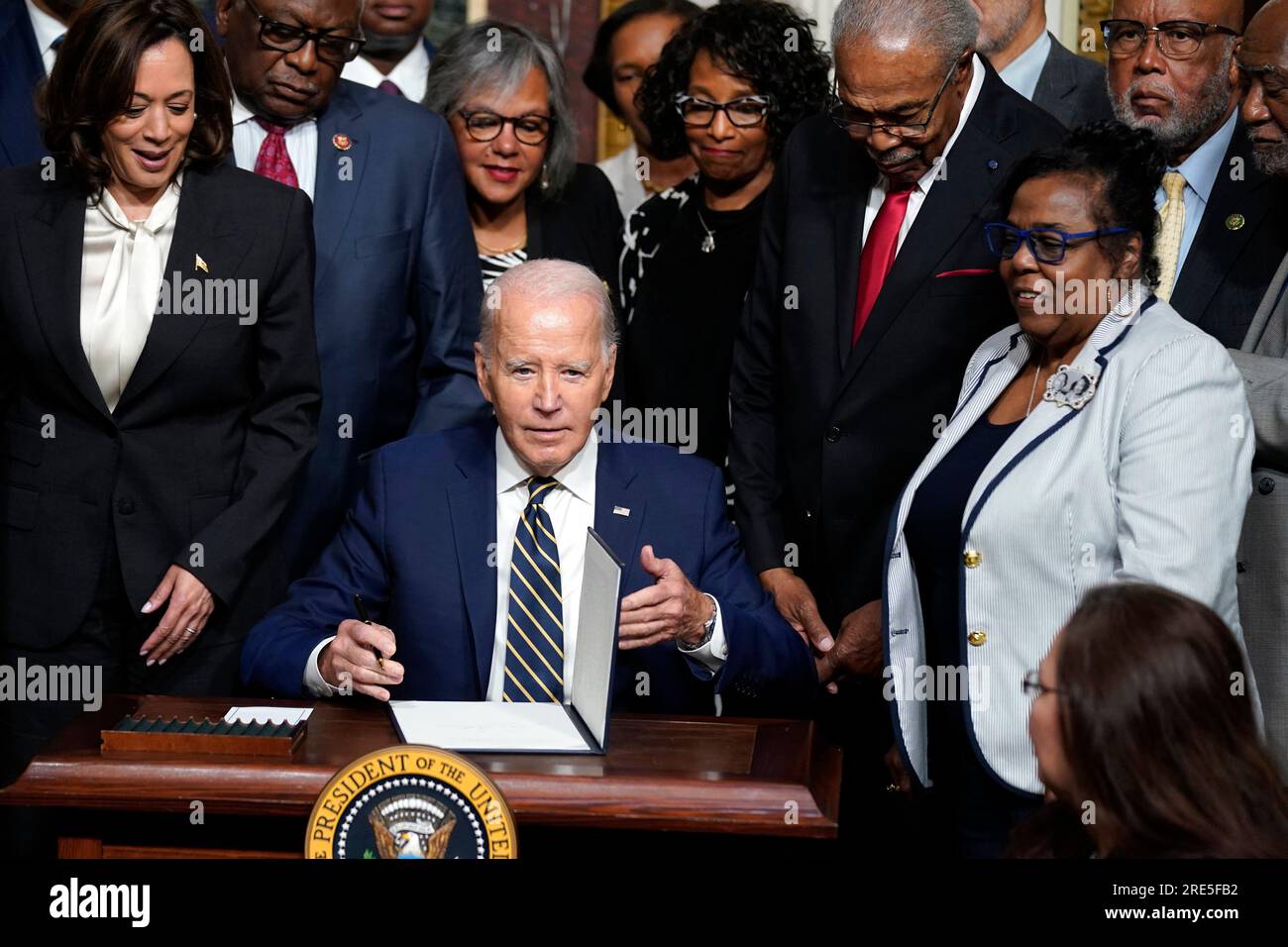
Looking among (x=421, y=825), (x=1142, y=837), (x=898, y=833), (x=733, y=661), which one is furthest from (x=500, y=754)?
(x=898, y=833)

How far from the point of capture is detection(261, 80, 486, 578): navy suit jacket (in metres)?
3.98

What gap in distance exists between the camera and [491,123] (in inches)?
174

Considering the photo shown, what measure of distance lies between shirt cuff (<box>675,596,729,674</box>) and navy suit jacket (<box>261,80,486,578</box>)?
3.51 ft

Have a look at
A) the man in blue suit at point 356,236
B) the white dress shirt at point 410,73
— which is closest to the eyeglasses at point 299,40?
the man in blue suit at point 356,236

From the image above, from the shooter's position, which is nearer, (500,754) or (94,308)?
(500,754)

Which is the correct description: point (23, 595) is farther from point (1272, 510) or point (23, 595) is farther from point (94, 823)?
point (1272, 510)

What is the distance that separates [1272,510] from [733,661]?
3.59 feet

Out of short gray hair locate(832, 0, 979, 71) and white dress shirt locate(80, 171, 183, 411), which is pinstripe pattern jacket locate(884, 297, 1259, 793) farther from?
white dress shirt locate(80, 171, 183, 411)

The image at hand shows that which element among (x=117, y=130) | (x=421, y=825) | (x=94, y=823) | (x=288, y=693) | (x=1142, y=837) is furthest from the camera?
(x=117, y=130)

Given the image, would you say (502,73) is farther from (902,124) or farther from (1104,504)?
(1104,504)

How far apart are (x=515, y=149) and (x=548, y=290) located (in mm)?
1239

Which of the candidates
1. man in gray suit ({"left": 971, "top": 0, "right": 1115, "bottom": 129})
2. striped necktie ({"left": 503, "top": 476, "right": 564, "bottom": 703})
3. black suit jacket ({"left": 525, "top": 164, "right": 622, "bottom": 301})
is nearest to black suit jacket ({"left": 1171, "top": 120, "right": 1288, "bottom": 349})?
man in gray suit ({"left": 971, "top": 0, "right": 1115, "bottom": 129})

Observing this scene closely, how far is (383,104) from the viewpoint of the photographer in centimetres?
409

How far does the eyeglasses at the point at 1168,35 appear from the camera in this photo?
12.3 ft
